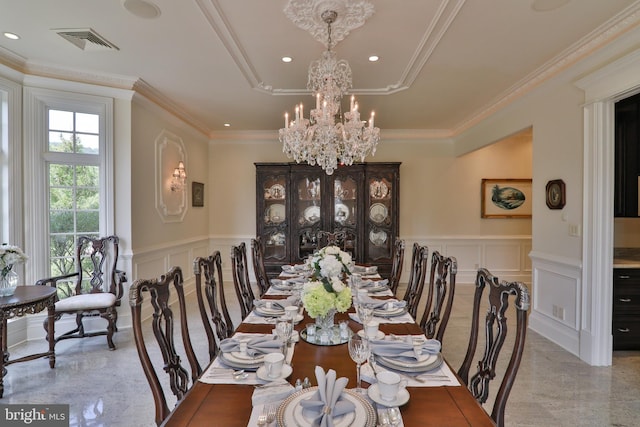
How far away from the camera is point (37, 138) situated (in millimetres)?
3150

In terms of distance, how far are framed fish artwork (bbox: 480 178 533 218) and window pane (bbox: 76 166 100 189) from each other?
580 centimetres

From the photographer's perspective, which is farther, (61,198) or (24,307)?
(61,198)

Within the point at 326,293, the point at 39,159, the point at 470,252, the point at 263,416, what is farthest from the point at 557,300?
the point at 39,159

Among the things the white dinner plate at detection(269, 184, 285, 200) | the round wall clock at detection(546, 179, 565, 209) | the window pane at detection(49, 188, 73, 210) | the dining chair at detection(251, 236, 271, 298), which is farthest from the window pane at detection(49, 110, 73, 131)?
the round wall clock at detection(546, 179, 565, 209)

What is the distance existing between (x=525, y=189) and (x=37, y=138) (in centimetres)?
698

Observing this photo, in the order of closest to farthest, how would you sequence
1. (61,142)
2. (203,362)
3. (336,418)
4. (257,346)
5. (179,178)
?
(336,418)
(257,346)
(203,362)
(61,142)
(179,178)

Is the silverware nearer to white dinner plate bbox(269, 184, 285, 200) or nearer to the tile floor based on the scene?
the tile floor

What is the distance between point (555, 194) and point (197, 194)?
4903 mm

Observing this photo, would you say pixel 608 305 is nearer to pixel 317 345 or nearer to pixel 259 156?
pixel 317 345

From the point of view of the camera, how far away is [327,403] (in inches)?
37.2

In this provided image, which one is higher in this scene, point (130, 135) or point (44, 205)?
point (130, 135)

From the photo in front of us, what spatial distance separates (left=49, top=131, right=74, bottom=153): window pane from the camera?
3.27m

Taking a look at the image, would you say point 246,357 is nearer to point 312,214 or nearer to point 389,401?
point 389,401

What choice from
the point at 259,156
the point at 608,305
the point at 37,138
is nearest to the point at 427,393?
the point at 608,305
